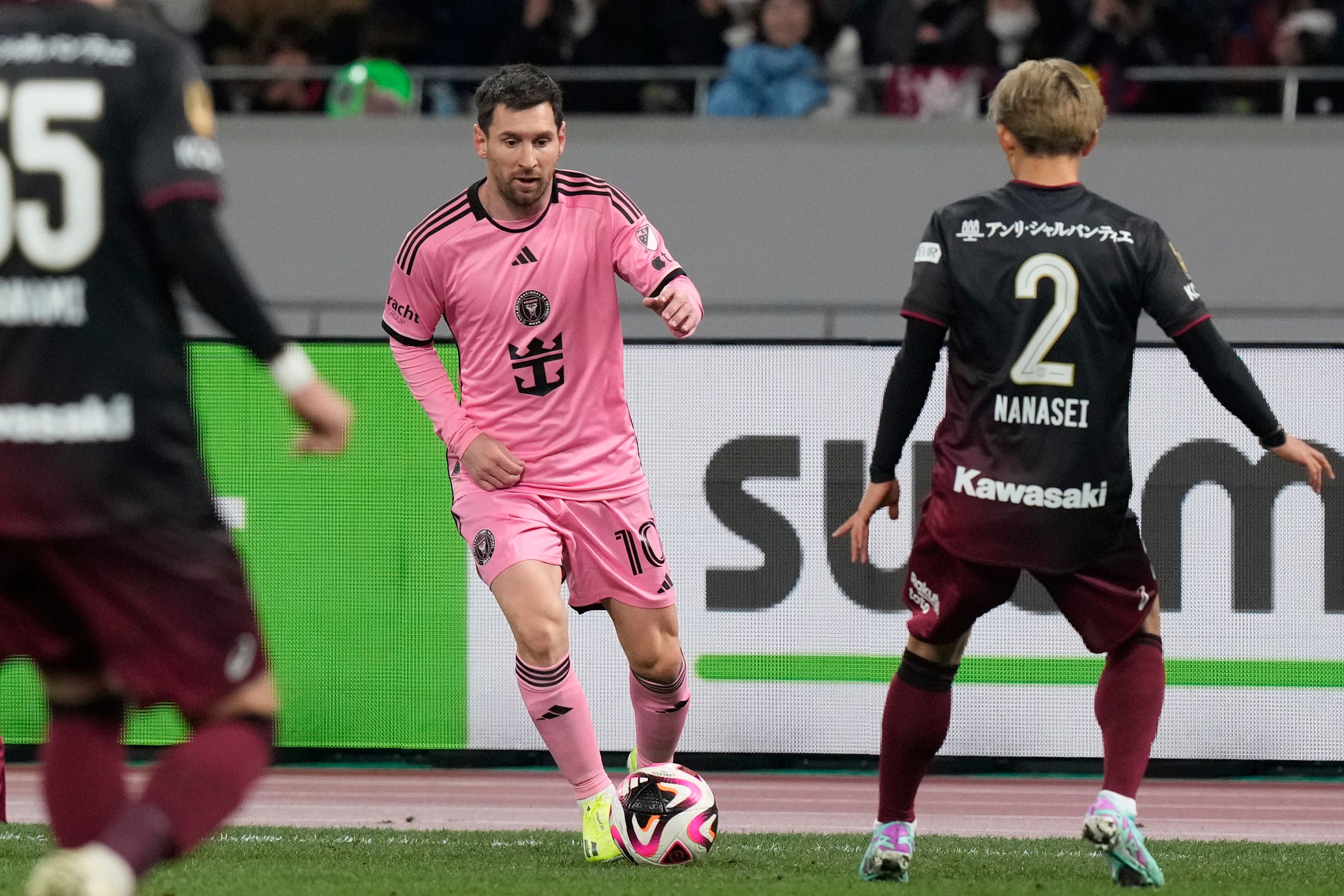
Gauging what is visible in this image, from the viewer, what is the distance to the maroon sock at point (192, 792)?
294cm

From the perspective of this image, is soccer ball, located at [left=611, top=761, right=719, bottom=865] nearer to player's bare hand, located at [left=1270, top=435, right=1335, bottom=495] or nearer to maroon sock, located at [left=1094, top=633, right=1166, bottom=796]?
maroon sock, located at [left=1094, top=633, right=1166, bottom=796]

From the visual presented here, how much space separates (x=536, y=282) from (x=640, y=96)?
640cm

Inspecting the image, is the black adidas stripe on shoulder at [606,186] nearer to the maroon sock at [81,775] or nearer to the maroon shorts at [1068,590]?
the maroon shorts at [1068,590]

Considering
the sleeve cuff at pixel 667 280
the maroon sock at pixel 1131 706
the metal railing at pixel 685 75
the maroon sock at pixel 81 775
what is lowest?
the maroon sock at pixel 1131 706

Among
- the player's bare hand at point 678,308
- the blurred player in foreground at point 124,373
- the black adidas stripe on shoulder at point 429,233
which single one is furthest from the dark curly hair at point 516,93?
the blurred player in foreground at point 124,373

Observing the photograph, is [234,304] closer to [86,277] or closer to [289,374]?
[289,374]

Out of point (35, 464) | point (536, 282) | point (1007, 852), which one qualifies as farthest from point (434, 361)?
point (35, 464)

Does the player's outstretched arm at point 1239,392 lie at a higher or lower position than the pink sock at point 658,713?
higher

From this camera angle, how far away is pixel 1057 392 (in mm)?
4520

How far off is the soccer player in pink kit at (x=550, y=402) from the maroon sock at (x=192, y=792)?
81.7 inches

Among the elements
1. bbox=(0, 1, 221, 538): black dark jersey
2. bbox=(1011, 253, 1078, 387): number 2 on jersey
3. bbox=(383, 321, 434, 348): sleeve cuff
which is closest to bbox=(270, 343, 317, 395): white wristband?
bbox=(0, 1, 221, 538): black dark jersey

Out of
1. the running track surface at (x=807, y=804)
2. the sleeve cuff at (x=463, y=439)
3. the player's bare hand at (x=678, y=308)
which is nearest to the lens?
the player's bare hand at (x=678, y=308)

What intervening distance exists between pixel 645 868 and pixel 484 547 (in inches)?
40.4

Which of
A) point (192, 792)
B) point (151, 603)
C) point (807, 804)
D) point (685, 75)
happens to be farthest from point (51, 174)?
point (685, 75)
